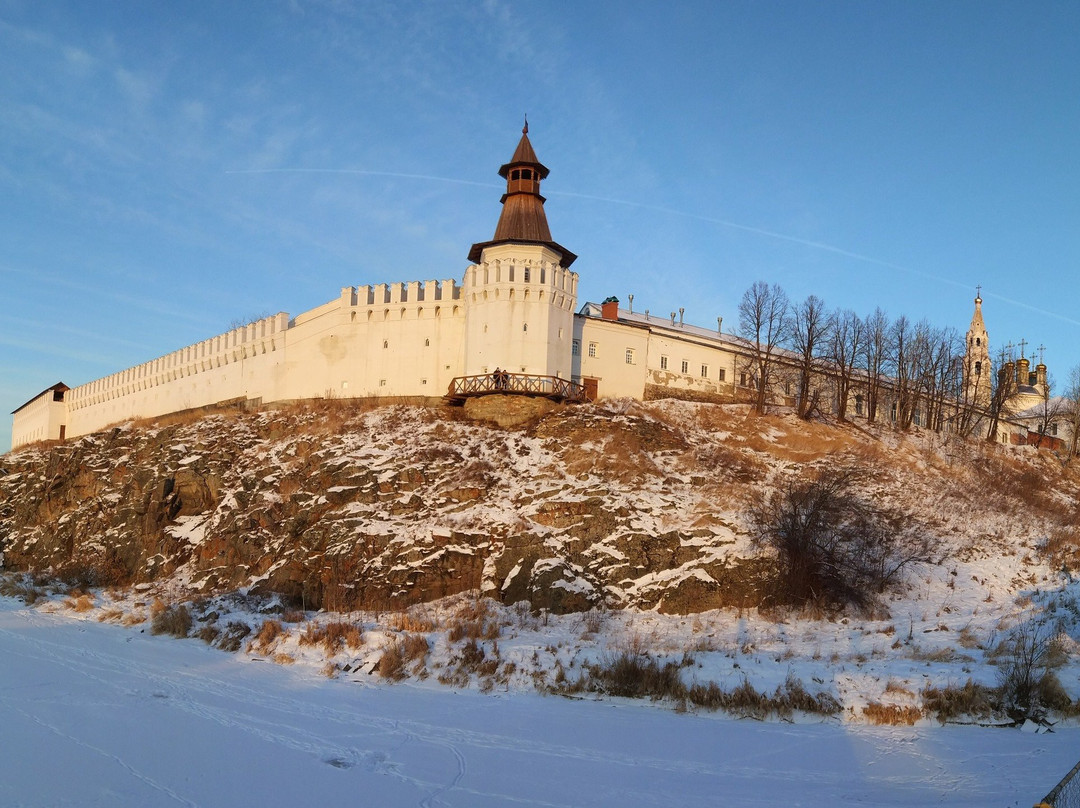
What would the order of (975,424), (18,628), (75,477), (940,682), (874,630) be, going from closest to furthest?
1. (940,682)
2. (874,630)
3. (18,628)
4. (75,477)
5. (975,424)

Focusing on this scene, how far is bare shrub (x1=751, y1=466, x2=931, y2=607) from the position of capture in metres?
26.1

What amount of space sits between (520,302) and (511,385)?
178 inches

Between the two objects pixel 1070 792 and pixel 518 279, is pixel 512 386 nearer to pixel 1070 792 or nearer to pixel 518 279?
pixel 518 279

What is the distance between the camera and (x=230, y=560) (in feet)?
111

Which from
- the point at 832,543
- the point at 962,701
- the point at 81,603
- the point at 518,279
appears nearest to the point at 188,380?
the point at 518,279

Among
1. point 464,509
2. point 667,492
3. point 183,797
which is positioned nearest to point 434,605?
point 464,509

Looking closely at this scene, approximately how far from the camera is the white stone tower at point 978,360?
6538cm

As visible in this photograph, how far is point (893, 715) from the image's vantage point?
56.4 ft

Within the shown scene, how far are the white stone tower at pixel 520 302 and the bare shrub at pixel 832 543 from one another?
603 inches

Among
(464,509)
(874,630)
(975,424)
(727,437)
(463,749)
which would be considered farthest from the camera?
(975,424)

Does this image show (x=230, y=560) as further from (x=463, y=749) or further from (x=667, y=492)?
(x=463, y=749)

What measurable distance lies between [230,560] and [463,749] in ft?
71.7

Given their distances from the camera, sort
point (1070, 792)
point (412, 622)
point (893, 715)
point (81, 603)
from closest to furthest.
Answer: point (1070, 792), point (893, 715), point (412, 622), point (81, 603)

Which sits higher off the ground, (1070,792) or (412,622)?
(1070,792)
